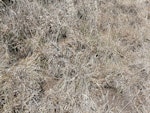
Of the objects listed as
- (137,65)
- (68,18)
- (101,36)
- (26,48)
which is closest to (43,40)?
A: (26,48)

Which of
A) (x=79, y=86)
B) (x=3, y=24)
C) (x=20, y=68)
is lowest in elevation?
(x=79, y=86)

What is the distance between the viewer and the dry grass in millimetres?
2082

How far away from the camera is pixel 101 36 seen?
2.73 m

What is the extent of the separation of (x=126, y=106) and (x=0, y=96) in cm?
97

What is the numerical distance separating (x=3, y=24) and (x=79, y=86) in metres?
0.91

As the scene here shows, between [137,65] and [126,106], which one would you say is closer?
[126,106]

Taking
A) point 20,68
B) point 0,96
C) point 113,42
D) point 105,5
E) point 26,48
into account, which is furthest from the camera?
point 105,5

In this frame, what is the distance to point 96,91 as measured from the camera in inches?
88.4

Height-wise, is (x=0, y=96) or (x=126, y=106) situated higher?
(x=0, y=96)

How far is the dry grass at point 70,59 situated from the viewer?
6.83 feet

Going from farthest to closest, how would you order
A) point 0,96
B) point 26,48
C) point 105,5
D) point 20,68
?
point 105,5 < point 26,48 < point 20,68 < point 0,96

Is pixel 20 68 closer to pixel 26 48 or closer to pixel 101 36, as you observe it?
pixel 26 48

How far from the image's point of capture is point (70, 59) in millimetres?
2424

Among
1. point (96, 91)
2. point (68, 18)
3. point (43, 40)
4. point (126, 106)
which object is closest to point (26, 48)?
point (43, 40)
